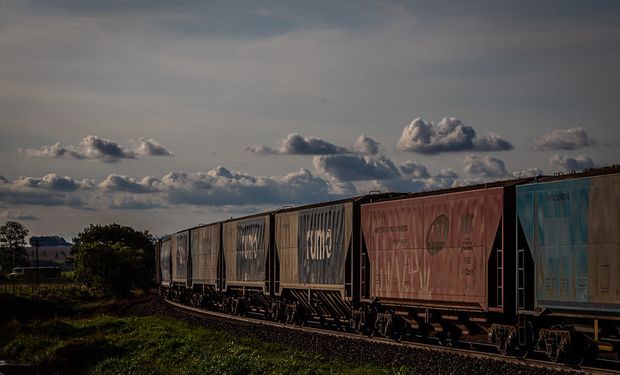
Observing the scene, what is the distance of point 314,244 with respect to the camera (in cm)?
3347

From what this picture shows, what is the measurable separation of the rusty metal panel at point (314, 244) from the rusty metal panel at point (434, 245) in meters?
1.65

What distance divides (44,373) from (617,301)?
18.2 metres

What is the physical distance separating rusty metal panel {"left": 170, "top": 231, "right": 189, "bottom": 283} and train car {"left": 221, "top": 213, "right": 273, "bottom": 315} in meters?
12.5

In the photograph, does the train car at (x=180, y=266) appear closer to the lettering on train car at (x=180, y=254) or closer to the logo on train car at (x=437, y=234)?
the lettering on train car at (x=180, y=254)

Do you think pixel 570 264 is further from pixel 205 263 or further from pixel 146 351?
pixel 205 263

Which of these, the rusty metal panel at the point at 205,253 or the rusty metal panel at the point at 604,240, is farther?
the rusty metal panel at the point at 205,253

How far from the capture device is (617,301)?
18812mm

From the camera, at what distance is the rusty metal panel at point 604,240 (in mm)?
18922

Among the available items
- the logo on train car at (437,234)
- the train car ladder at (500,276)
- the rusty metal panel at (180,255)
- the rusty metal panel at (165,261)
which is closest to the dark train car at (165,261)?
the rusty metal panel at (165,261)

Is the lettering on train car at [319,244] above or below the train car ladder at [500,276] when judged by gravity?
above

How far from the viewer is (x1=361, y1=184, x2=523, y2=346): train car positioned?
2252cm

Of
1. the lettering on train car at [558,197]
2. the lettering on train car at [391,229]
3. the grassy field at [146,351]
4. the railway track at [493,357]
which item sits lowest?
the grassy field at [146,351]

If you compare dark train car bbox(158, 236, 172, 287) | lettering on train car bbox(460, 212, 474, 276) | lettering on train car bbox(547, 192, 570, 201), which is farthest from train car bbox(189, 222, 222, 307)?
lettering on train car bbox(547, 192, 570, 201)

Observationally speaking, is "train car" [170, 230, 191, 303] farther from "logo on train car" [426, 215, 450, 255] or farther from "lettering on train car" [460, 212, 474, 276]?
"lettering on train car" [460, 212, 474, 276]
